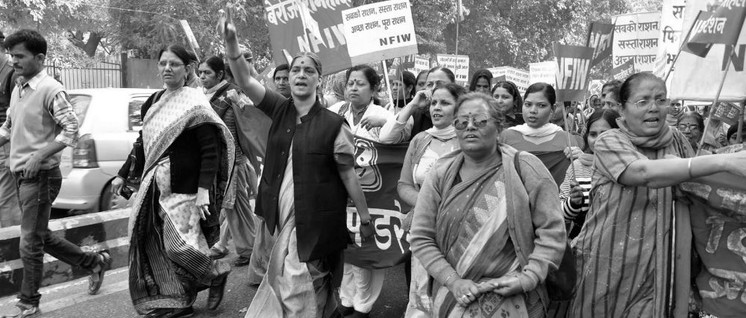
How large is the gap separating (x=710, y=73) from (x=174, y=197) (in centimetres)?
310

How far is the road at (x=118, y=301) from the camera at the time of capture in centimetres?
486

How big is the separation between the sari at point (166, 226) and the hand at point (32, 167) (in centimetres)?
67

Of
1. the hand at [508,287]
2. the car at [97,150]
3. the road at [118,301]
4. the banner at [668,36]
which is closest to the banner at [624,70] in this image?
the banner at [668,36]

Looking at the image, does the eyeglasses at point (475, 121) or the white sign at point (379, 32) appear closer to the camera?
the eyeglasses at point (475, 121)

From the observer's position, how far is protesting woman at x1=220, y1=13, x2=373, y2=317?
3.95 m

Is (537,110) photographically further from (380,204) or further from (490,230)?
(490,230)

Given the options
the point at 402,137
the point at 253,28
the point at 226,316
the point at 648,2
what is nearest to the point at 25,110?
the point at 226,316

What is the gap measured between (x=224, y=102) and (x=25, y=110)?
157 centimetres

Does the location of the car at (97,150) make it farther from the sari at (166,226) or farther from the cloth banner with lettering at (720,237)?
the cloth banner with lettering at (720,237)

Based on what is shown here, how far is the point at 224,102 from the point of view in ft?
19.2

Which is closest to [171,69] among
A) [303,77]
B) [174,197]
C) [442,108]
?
[174,197]

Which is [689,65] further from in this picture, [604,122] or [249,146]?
[249,146]

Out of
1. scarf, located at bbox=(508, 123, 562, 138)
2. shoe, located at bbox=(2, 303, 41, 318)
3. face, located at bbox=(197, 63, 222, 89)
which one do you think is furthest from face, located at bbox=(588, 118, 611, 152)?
shoe, located at bbox=(2, 303, 41, 318)

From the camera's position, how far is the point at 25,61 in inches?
184
